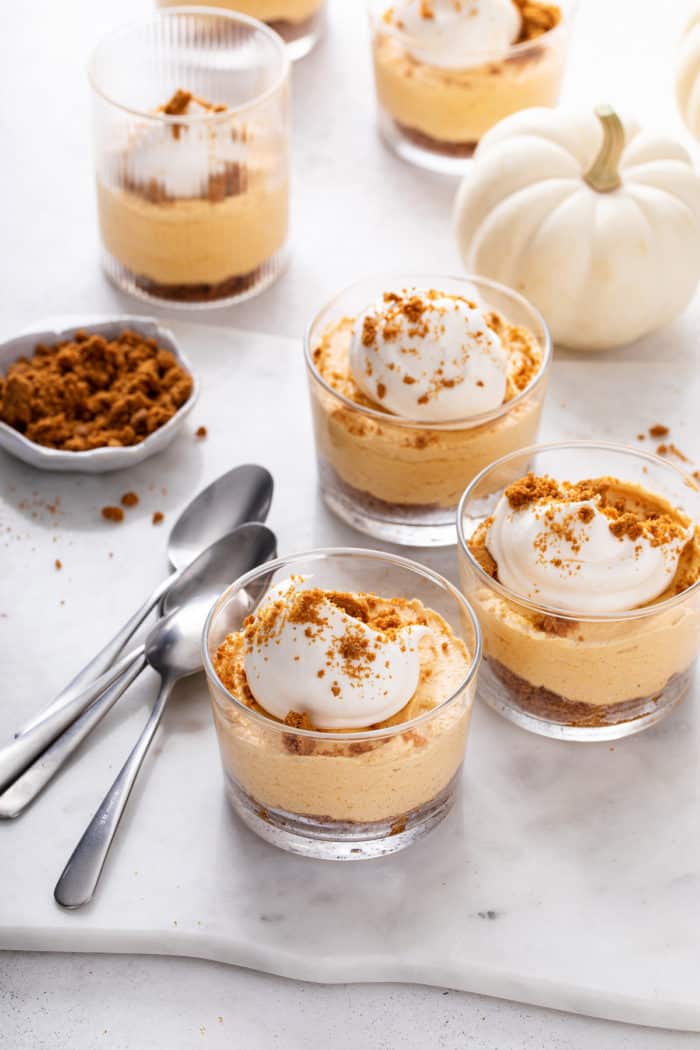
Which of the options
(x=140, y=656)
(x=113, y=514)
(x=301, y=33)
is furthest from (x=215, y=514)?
(x=301, y=33)

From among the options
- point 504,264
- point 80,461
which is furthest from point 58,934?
point 504,264

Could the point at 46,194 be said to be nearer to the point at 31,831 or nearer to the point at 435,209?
the point at 435,209

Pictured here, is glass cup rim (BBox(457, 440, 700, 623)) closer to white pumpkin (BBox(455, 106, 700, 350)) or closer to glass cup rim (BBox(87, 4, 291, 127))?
white pumpkin (BBox(455, 106, 700, 350))

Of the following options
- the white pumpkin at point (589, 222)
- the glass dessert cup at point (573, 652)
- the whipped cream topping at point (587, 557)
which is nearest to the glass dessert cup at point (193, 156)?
the white pumpkin at point (589, 222)

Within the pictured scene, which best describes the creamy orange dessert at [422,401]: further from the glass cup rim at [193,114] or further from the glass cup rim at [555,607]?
the glass cup rim at [193,114]

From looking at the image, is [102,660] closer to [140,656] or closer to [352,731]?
[140,656]

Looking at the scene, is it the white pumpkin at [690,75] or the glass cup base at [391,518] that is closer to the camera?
the glass cup base at [391,518]
